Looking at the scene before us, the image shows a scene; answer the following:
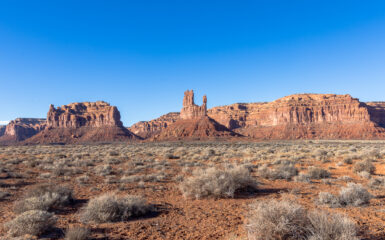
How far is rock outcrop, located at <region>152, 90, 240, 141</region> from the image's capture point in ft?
278

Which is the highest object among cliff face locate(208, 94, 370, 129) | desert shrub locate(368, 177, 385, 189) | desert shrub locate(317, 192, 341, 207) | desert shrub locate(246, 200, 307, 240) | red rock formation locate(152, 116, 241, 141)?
cliff face locate(208, 94, 370, 129)

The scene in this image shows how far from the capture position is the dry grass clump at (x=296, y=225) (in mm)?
3486

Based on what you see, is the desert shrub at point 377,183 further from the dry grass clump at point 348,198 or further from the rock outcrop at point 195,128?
the rock outcrop at point 195,128

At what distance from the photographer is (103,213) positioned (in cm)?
545

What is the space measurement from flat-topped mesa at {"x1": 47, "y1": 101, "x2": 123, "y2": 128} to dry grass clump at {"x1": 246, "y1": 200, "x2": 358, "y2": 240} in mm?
122190

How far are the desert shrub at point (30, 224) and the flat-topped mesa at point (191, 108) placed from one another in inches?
3837

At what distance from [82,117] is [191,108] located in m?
66.5

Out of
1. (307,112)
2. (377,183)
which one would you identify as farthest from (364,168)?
(307,112)

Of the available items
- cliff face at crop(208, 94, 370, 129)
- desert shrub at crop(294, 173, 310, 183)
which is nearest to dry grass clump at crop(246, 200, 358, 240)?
desert shrub at crop(294, 173, 310, 183)

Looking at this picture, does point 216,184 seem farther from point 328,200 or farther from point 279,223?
point 279,223

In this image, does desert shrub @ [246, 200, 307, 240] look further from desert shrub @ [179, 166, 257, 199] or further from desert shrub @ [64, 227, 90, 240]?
desert shrub @ [179, 166, 257, 199]

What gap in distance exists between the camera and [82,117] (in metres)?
125

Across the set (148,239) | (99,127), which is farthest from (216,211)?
(99,127)

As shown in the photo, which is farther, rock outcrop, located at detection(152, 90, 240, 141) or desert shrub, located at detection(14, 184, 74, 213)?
rock outcrop, located at detection(152, 90, 240, 141)
